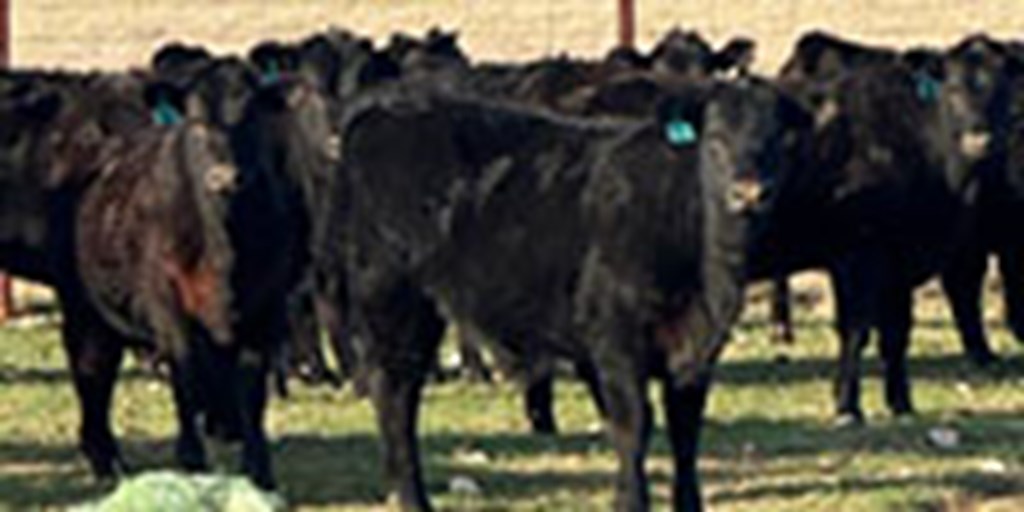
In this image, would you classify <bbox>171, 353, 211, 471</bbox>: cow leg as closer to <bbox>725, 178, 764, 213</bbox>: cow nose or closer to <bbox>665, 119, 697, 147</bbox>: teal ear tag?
<bbox>665, 119, 697, 147</bbox>: teal ear tag

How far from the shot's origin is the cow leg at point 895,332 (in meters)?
17.1

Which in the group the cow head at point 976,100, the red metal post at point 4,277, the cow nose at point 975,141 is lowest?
the red metal post at point 4,277

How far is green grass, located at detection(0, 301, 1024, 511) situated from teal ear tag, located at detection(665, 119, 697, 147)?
1.53m

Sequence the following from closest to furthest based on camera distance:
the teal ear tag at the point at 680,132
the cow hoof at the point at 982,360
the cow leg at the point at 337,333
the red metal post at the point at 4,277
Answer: the teal ear tag at the point at 680,132
the cow leg at the point at 337,333
the cow hoof at the point at 982,360
the red metal post at the point at 4,277

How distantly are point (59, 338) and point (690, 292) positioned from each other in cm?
901

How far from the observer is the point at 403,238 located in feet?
44.6

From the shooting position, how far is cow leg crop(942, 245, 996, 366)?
62.9 ft

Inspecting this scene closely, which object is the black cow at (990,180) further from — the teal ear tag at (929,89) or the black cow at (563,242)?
the black cow at (563,242)

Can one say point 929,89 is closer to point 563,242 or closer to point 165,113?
point 165,113

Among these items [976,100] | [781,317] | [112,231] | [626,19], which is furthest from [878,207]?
[626,19]

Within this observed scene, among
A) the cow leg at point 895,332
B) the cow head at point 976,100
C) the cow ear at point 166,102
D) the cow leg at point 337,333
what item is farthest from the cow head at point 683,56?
the cow ear at point 166,102

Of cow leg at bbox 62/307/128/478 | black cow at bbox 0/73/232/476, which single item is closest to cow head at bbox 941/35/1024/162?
black cow at bbox 0/73/232/476

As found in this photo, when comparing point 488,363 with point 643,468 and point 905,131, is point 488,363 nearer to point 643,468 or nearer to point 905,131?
point 905,131

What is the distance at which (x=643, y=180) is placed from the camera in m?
13.0
